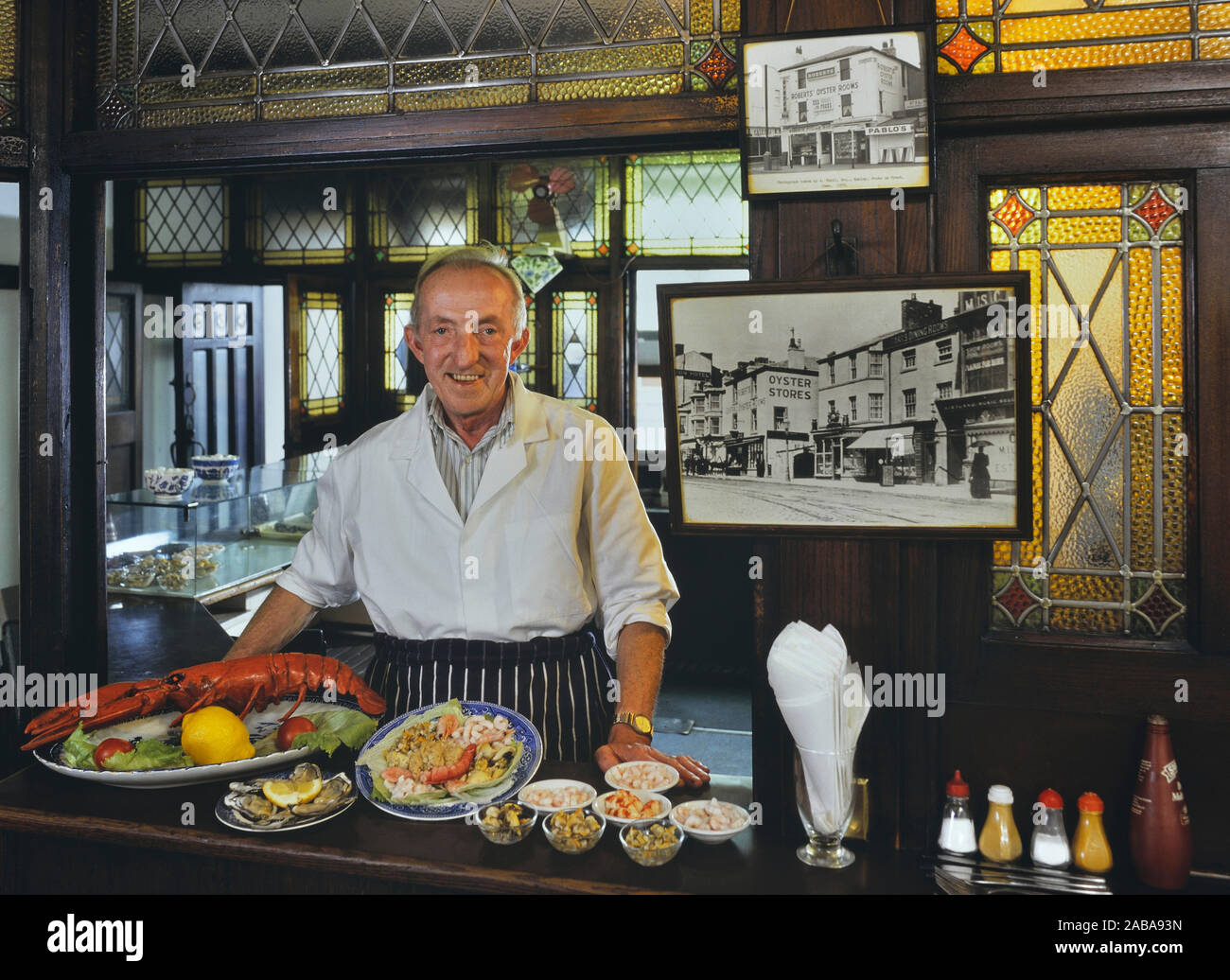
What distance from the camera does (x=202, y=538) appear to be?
15.0ft

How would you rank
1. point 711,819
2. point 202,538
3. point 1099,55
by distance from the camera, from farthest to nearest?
point 202,538
point 1099,55
point 711,819

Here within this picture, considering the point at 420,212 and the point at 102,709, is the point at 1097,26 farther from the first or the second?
the point at 420,212

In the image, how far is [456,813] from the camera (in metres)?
2.15

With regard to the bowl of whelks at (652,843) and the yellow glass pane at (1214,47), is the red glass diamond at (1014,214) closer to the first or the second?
the yellow glass pane at (1214,47)

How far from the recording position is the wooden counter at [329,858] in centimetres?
195

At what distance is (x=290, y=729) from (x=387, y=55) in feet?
5.68

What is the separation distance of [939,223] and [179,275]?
7289 millimetres

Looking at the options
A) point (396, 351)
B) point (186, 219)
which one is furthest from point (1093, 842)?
point (186, 219)

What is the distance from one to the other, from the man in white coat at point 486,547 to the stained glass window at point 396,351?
5669 mm

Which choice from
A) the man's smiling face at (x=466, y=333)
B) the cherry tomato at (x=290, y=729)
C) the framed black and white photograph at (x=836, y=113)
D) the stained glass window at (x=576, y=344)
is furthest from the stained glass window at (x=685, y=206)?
the cherry tomato at (x=290, y=729)

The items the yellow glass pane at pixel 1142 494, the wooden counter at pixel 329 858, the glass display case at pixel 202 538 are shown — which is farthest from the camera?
the glass display case at pixel 202 538

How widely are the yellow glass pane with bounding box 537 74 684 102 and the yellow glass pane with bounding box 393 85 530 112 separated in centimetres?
6
